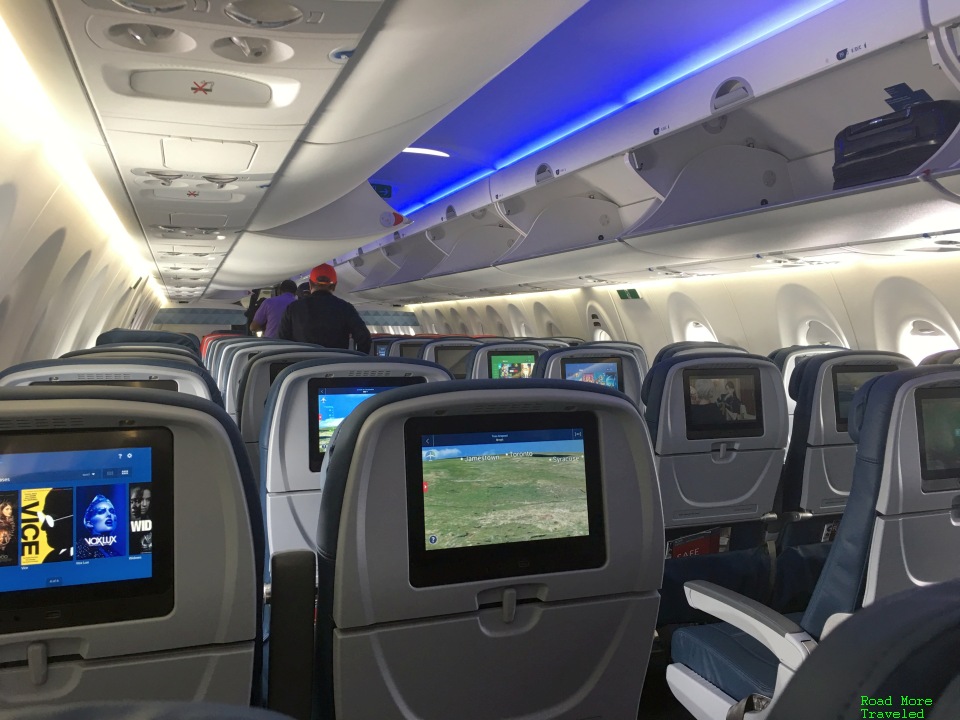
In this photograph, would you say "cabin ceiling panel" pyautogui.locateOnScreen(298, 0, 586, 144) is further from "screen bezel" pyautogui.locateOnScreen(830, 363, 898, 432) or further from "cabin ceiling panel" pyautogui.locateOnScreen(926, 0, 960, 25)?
"screen bezel" pyautogui.locateOnScreen(830, 363, 898, 432)

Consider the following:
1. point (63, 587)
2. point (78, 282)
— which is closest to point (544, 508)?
point (63, 587)

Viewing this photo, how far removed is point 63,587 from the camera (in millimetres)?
1646

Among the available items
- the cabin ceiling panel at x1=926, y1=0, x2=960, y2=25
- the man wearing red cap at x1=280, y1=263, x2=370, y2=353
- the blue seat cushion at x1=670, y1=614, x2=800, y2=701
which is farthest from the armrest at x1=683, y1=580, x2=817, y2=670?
the man wearing red cap at x1=280, y1=263, x2=370, y2=353

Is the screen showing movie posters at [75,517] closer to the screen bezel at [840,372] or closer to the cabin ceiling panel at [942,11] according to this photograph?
the cabin ceiling panel at [942,11]

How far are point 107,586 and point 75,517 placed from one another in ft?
0.51

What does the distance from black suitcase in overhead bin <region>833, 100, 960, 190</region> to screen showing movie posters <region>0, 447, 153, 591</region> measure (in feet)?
15.3

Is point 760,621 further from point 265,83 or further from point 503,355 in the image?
point 503,355

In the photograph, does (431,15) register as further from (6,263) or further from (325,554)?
(6,263)

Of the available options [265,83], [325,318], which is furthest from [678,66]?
[265,83]

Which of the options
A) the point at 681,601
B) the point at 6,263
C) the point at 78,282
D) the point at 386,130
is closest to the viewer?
the point at 681,601

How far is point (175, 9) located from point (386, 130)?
2.04 metres

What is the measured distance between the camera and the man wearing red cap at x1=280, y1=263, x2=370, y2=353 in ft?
23.7

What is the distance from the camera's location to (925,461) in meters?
2.49

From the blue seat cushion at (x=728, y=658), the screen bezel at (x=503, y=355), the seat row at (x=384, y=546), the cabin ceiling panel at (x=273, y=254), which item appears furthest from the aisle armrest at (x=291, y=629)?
the cabin ceiling panel at (x=273, y=254)
